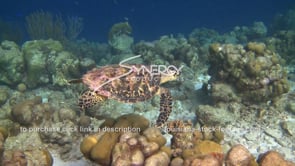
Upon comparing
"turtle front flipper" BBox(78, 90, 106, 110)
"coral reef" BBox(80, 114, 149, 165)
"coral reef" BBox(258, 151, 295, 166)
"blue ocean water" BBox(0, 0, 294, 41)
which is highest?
"blue ocean water" BBox(0, 0, 294, 41)

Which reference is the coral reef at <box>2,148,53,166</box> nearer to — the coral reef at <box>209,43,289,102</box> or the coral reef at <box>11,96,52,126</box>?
the coral reef at <box>11,96,52,126</box>

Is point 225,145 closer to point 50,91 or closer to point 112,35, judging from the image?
point 50,91

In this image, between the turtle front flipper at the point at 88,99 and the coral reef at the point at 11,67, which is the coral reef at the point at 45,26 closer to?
the coral reef at the point at 11,67

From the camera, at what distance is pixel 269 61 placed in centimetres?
720

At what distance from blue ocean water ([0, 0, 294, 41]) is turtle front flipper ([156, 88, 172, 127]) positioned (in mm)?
36596

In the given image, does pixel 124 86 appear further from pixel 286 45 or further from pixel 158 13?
pixel 158 13

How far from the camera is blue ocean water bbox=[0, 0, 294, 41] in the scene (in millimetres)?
47875

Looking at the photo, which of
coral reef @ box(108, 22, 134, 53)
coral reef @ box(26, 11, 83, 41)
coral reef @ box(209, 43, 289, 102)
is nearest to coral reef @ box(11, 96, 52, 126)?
coral reef @ box(209, 43, 289, 102)

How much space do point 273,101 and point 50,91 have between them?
6.75 meters

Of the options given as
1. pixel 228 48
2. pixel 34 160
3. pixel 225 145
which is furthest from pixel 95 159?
pixel 228 48

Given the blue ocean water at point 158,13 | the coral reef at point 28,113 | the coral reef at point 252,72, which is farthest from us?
the blue ocean water at point 158,13

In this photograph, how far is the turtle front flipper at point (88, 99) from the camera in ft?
18.1

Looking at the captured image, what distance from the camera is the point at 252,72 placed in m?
7.02

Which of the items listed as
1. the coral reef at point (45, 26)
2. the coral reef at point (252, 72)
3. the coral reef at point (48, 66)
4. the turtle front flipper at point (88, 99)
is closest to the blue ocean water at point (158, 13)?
the coral reef at point (45, 26)
